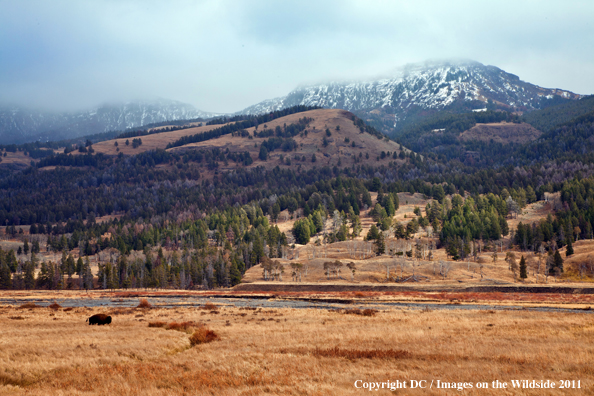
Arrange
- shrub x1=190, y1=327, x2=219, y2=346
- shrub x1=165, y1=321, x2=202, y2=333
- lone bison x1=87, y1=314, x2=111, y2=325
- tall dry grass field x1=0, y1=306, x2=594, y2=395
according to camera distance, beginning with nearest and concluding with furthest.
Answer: tall dry grass field x1=0, y1=306, x2=594, y2=395 < shrub x1=190, y1=327, x2=219, y2=346 < shrub x1=165, y1=321, x2=202, y2=333 < lone bison x1=87, y1=314, x2=111, y2=325

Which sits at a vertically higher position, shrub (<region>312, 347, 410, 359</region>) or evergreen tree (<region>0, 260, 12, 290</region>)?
shrub (<region>312, 347, 410, 359</region>)

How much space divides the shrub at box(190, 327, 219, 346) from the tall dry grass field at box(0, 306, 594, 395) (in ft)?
3.32

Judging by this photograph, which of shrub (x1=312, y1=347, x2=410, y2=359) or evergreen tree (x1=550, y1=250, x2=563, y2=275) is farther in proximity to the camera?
evergreen tree (x1=550, y1=250, x2=563, y2=275)

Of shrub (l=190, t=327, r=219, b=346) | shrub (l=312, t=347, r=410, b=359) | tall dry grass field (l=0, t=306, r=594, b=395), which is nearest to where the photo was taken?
tall dry grass field (l=0, t=306, r=594, b=395)

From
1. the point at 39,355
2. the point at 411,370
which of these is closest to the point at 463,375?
the point at 411,370

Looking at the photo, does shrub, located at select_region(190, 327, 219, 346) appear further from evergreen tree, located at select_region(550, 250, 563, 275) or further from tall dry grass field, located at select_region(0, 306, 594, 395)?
evergreen tree, located at select_region(550, 250, 563, 275)

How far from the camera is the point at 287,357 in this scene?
26.5 metres

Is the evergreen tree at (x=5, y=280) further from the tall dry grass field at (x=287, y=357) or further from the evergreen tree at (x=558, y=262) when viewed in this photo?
the evergreen tree at (x=558, y=262)

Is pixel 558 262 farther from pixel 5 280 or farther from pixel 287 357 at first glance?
pixel 5 280

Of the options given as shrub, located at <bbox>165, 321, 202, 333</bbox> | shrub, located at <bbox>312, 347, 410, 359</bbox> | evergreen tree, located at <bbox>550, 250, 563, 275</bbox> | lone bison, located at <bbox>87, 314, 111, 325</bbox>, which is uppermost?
shrub, located at <bbox>312, 347, 410, 359</bbox>

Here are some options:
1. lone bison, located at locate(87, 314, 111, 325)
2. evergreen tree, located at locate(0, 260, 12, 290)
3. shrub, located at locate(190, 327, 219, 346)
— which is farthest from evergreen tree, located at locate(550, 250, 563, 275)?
evergreen tree, located at locate(0, 260, 12, 290)

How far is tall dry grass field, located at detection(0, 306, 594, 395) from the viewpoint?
827 inches

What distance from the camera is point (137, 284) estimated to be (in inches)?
6063

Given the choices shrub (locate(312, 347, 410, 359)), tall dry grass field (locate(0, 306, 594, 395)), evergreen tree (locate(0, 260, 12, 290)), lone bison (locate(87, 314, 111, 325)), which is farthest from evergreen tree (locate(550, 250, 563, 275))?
evergreen tree (locate(0, 260, 12, 290))
